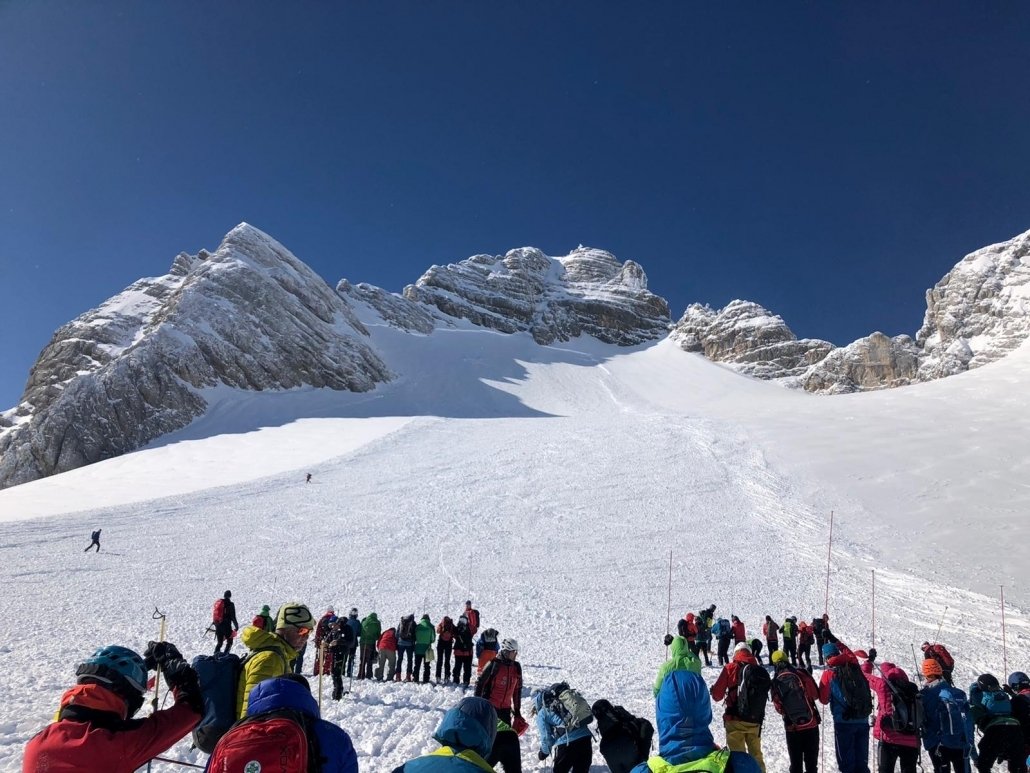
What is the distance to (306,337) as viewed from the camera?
2618 inches

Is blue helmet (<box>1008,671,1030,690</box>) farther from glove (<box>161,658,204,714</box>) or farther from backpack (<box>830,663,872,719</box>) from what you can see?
glove (<box>161,658,204,714</box>)

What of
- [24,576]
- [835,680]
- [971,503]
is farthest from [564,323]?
[835,680]

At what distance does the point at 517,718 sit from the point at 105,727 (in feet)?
14.5

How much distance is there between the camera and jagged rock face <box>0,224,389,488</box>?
47594 millimetres

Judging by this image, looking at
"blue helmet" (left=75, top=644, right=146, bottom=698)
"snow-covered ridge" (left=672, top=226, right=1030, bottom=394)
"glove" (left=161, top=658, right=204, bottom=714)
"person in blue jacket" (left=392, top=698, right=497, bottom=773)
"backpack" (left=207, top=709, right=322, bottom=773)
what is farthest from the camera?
"snow-covered ridge" (left=672, top=226, right=1030, bottom=394)

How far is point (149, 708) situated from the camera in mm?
7684

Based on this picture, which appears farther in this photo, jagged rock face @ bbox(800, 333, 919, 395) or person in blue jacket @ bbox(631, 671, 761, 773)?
jagged rock face @ bbox(800, 333, 919, 395)

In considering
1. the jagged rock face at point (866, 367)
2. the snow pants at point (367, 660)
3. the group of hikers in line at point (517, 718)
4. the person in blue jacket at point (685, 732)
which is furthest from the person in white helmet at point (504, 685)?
the jagged rock face at point (866, 367)

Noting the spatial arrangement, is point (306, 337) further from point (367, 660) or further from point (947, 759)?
point (947, 759)

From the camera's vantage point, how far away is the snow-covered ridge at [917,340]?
81.4 m

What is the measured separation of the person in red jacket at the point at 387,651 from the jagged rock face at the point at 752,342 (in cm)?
10391

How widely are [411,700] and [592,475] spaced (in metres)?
23.3

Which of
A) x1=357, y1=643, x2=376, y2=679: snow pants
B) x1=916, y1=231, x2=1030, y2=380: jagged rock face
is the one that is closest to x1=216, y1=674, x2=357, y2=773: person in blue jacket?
x1=357, y1=643, x2=376, y2=679: snow pants

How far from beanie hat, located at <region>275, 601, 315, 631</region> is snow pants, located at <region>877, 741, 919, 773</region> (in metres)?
5.91
